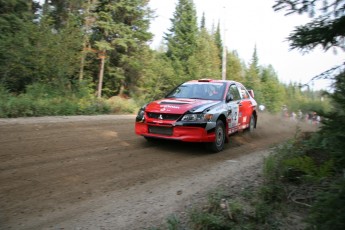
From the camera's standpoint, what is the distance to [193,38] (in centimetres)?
4303

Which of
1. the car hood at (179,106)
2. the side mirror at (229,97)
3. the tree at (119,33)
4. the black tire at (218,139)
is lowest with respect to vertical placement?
the black tire at (218,139)

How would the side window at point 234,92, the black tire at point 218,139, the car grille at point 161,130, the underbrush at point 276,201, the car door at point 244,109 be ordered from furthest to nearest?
the car door at point 244,109 → the side window at point 234,92 → the black tire at point 218,139 → the car grille at point 161,130 → the underbrush at point 276,201

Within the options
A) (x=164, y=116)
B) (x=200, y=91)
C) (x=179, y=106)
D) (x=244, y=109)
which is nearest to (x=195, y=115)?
(x=179, y=106)

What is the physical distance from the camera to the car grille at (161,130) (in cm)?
767

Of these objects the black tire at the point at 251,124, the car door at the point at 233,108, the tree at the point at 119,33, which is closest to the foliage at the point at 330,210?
the car door at the point at 233,108

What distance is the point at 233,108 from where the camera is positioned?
9180 millimetres

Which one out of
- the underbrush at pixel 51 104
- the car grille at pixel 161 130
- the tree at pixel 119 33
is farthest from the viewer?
the tree at pixel 119 33

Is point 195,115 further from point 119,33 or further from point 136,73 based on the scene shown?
point 136,73

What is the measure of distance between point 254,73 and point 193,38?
21189 mm

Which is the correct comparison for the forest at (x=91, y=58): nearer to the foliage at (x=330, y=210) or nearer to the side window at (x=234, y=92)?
the foliage at (x=330, y=210)

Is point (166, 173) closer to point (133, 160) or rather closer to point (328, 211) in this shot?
Answer: point (133, 160)

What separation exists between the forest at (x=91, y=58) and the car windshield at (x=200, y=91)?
2.06 metres

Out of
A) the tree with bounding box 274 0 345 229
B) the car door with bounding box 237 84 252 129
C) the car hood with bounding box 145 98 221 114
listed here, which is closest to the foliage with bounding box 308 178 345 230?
the tree with bounding box 274 0 345 229

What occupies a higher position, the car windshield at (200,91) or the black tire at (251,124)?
the car windshield at (200,91)
